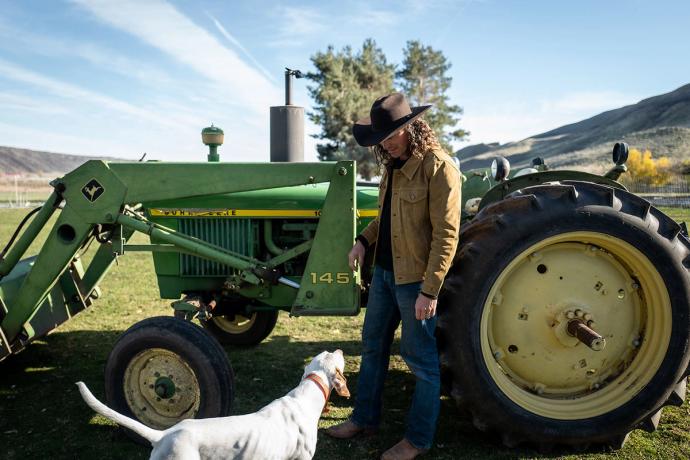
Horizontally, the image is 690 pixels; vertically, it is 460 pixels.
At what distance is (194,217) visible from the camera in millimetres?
3654

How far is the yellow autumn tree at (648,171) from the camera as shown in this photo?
36.9 m

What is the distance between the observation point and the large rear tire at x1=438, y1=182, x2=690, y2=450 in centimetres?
279

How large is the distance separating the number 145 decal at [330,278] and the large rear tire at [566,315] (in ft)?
2.38

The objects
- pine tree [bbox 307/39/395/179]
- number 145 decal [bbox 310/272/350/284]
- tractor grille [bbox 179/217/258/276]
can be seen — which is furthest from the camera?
pine tree [bbox 307/39/395/179]

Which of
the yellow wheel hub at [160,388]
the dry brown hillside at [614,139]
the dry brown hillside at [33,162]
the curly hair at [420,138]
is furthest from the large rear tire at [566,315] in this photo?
the dry brown hillside at [33,162]

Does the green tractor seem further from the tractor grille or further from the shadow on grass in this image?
the shadow on grass

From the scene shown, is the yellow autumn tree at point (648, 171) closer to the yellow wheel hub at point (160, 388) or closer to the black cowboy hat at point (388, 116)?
the black cowboy hat at point (388, 116)

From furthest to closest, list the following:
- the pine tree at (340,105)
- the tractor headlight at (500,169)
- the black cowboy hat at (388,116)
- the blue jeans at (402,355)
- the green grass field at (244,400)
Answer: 1. the pine tree at (340,105)
2. the tractor headlight at (500,169)
3. the green grass field at (244,400)
4. the blue jeans at (402,355)
5. the black cowboy hat at (388,116)

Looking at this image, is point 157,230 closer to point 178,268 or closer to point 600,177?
point 178,268

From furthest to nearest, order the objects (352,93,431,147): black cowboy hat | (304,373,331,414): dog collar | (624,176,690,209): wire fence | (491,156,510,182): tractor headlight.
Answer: (624,176,690,209): wire fence
(491,156,510,182): tractor headlight
(352,93,431,147): black cowboy hat
(304,373,331,414): dog collar

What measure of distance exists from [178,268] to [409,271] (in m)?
2.01

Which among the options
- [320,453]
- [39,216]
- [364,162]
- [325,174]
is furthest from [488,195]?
[364,162]

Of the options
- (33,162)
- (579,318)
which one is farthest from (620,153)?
(33,162)

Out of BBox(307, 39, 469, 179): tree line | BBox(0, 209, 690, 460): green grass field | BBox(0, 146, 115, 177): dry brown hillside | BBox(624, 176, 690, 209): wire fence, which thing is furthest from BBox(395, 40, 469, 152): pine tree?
BBox(0, 146, 115, 177): dry brown hillside
